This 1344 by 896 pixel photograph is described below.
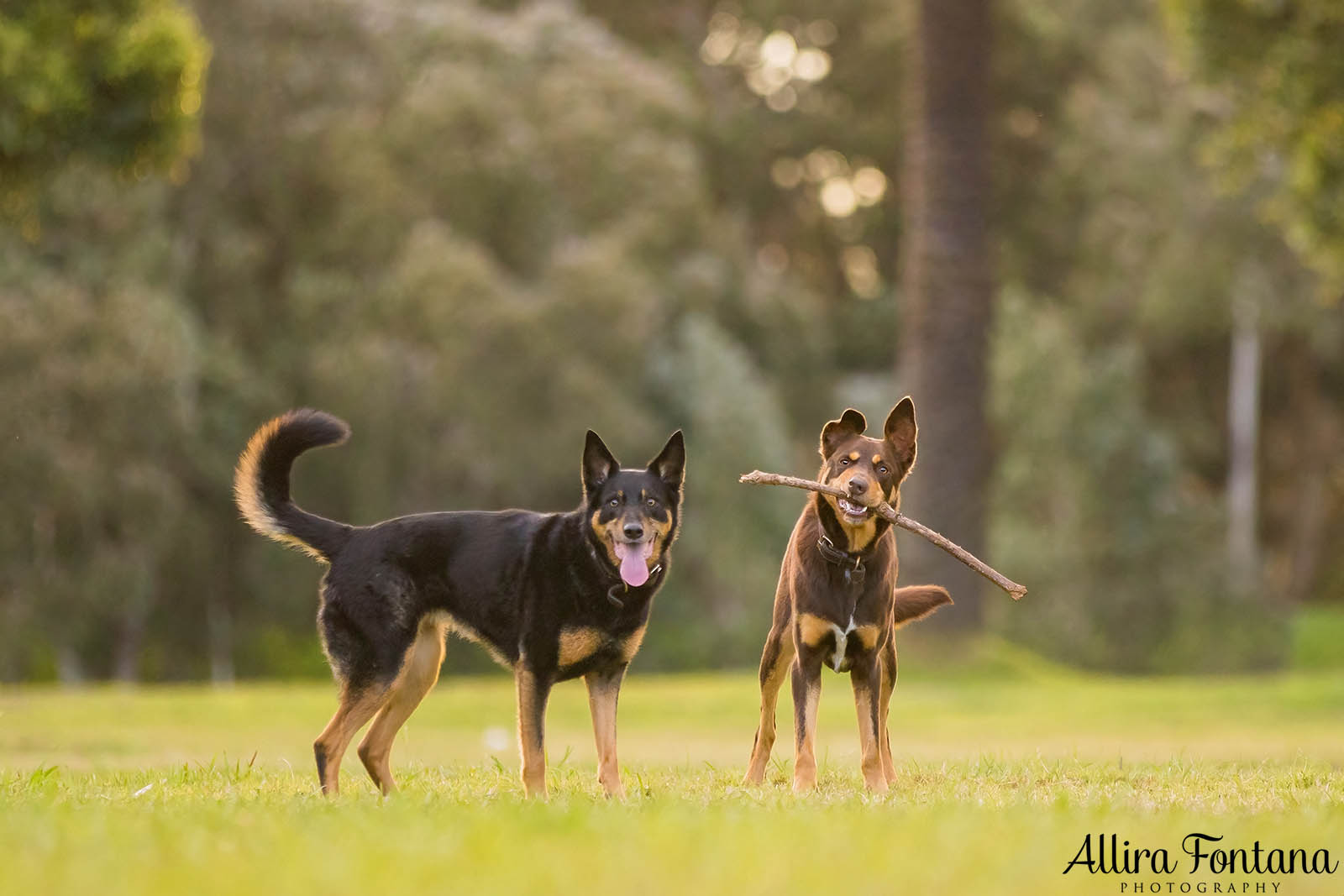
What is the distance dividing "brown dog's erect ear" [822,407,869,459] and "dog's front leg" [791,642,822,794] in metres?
0.98

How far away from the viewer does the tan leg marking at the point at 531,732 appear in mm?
7727

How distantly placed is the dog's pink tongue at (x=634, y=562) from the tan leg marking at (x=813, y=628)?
0.82 m

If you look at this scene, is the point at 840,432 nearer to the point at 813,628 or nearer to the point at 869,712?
the point at 813,628

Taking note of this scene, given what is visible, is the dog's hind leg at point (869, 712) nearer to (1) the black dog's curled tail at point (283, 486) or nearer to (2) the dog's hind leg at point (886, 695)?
(2) the dog's hind leg at point (886, 695)

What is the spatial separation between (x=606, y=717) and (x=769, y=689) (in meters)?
1.11

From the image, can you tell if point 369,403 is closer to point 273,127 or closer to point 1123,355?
point 273,127

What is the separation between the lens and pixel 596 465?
8141 mm

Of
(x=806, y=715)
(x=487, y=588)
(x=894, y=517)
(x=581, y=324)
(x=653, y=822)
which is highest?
(x=581, y=324)

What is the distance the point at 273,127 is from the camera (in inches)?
1257

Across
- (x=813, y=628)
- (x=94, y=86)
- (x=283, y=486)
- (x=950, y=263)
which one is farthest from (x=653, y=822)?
(x=950, y=263)

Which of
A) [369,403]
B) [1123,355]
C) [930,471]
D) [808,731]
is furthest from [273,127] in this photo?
[808,731]

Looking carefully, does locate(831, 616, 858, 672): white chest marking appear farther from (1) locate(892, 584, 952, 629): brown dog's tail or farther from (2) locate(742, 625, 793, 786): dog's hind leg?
(1) locate(892, 584, 952, 629): brown dog's tail

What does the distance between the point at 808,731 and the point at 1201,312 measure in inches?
1433

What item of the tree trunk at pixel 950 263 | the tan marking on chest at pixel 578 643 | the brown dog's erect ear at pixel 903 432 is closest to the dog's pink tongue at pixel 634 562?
the tan marking on chest at pixel 578 643
